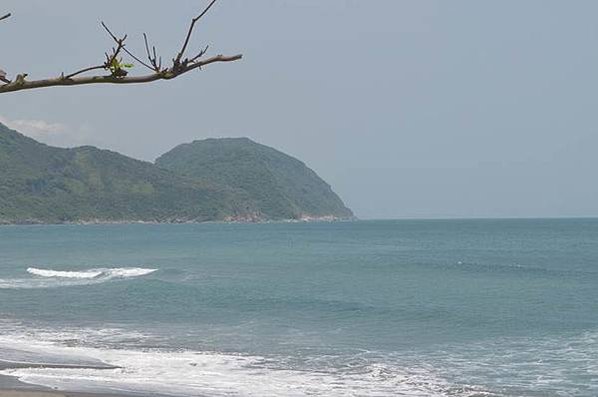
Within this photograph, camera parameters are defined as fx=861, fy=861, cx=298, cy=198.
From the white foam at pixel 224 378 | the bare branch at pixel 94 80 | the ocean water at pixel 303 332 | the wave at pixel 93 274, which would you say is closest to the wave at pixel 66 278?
the wave at pixel 93 274

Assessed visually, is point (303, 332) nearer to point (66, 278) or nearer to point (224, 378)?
point (224, 378)

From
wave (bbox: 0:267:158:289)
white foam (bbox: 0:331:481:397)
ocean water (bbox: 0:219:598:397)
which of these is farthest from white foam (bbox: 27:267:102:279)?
white foam (bbox: 0:331:481:397)

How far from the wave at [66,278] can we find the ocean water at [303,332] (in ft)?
0.38

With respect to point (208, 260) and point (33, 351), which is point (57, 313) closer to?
point (33, 351)

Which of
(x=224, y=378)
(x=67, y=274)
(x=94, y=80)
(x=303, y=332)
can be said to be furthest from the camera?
(x=67, y=274)

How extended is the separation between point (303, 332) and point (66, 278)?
24.6 m

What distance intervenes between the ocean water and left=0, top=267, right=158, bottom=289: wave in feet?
0.38

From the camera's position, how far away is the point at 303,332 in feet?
81.4

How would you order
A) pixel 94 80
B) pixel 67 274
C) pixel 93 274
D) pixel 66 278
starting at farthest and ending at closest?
1. pixel 93 274
2. pixel 67 274
3. pixel 66 278
4. pixel 94 80

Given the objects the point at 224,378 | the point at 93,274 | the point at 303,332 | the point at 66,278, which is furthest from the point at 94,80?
the point at 93,274

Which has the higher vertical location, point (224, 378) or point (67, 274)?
point (67, 274)

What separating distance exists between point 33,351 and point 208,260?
4373cm

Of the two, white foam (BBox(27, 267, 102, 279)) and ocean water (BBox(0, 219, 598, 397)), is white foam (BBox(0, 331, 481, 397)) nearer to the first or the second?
ocean water (BBox(0, 219, 598, 397))

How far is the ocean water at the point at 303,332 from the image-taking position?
17.1 meters
